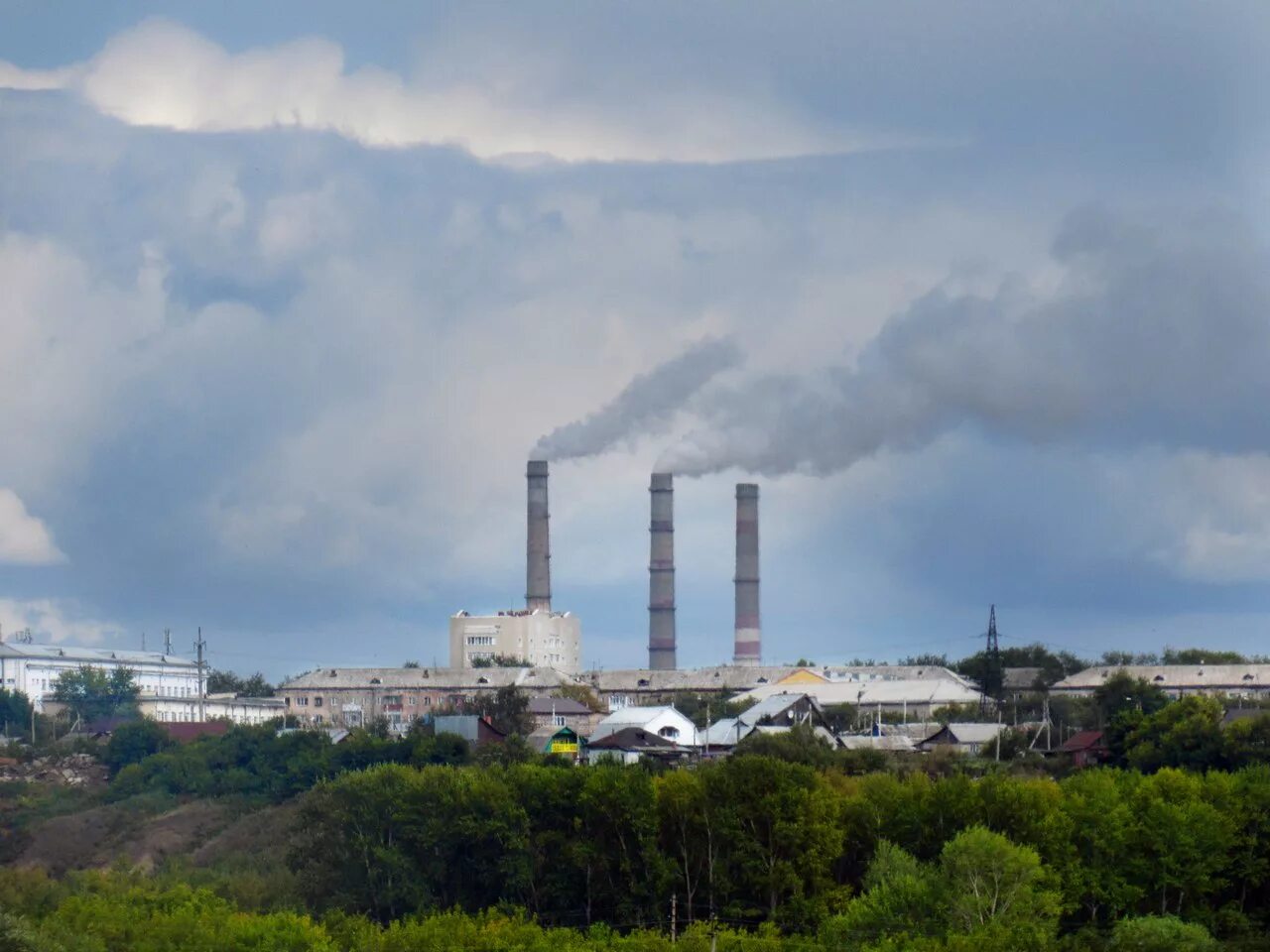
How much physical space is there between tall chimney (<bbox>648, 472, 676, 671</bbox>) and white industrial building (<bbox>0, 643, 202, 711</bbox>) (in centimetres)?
2710

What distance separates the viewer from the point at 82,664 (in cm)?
12375

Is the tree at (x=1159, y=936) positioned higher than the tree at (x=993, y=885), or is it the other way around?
the tree at (x=993, y=885)

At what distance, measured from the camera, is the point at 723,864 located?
43500 millimetres

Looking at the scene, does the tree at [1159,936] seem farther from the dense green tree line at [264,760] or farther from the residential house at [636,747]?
the dense green tree line at [264,760]

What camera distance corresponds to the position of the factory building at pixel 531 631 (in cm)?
10631

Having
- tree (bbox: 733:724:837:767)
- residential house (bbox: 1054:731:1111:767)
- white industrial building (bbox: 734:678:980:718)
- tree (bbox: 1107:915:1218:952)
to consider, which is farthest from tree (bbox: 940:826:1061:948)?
white industrial building (bbox: 734:678:980:718)

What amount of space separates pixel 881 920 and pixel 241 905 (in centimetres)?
1563

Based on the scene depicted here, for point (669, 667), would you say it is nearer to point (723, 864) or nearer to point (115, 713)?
point (115, 713)

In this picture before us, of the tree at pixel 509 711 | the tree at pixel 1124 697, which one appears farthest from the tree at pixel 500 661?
the tree at pixel 1124 697

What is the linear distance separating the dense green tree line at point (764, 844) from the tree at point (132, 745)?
33.4 m

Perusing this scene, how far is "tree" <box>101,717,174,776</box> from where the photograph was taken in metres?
78.8

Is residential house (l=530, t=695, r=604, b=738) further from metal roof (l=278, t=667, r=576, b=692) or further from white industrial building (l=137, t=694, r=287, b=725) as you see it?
white industrial building (l=137, t=694, r=287, b=725)

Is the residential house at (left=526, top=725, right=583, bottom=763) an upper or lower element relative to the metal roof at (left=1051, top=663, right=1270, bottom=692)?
lower

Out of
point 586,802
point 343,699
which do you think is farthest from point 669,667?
point 586,802
